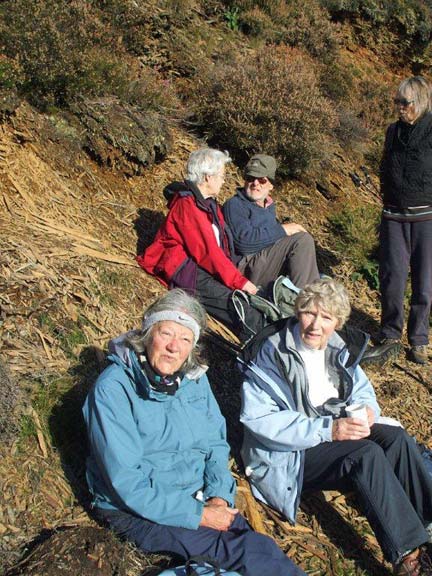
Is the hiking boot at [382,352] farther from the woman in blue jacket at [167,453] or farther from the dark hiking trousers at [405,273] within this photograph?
the woman in blue jacket at [167,453]

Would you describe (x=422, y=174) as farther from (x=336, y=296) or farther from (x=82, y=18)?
(x=82, y=18)

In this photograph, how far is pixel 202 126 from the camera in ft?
28.2

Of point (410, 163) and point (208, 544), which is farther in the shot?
point (410, 163)

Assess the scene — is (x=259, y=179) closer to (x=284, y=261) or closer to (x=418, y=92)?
(x=284, y=261)

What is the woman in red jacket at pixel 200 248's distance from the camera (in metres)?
5.60

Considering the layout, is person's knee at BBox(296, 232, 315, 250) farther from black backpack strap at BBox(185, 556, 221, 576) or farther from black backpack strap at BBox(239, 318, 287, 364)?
black backpack strap at BBox(185, 556, 221, 576)

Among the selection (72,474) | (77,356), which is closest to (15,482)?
(72,474)

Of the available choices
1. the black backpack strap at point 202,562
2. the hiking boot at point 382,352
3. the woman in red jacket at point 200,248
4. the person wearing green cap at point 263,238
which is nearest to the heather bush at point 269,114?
the person wearing green cap at point 263,238

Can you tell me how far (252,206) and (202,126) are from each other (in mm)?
2781

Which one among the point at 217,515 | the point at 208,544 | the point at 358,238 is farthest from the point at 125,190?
the point at 208,544

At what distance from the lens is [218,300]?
18.3 feet

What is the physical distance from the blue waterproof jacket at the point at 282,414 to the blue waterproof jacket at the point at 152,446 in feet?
0.95

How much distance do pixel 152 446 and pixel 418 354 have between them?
356 centimetres

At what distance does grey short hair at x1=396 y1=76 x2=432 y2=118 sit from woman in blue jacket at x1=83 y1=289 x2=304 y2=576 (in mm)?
3188
